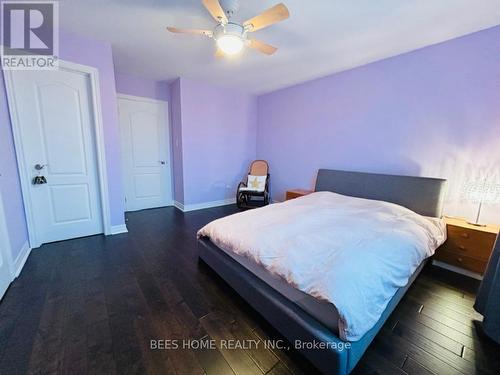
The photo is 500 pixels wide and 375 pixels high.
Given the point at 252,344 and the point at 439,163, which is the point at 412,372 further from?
the point at 439,163

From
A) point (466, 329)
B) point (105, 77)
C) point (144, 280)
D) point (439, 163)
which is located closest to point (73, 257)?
point (144, 280)

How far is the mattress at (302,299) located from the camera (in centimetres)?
117

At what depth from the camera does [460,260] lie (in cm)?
215

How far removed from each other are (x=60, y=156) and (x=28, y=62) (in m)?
1.05

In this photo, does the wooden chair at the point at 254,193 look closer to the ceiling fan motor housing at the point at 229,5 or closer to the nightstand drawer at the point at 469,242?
the nightstand drawer at the point at 469,242

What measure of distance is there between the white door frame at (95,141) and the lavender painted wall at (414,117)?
314cm

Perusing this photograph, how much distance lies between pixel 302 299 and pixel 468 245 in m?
2.00

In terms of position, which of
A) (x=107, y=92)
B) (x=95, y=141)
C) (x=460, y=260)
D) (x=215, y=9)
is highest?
(x=215, y=9)

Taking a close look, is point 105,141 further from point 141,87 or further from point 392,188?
point 392,188

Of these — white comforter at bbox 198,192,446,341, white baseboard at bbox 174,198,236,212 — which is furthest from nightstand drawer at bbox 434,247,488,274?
white baseboard at bbox 174,198,236,212


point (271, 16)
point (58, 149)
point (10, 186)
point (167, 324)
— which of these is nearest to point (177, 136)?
point (58, 149)

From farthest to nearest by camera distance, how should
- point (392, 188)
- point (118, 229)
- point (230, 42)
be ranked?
point (118, 229)
point (392, 188)
point (230, 42)

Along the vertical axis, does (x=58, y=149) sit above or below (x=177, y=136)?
below

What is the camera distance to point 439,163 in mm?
2482
